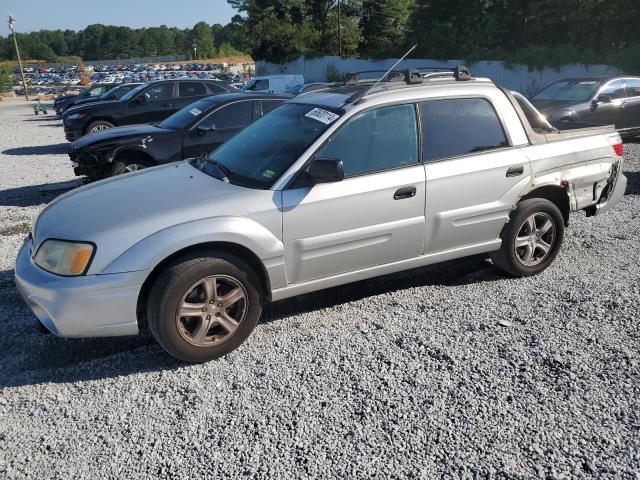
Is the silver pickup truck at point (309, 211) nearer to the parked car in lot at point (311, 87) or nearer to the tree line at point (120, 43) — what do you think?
the parked car in lot at point (311, 87)

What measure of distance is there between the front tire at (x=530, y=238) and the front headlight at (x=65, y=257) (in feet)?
10.8

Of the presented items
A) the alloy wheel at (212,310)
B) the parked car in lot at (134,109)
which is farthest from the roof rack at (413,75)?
the parked car in lot at (134,109)

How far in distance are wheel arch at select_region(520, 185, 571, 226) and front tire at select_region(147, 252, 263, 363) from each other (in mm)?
2582

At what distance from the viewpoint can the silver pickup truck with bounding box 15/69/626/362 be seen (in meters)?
3.46

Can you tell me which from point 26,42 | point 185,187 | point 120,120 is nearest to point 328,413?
point 185,187

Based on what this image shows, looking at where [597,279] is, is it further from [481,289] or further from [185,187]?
[185,187]

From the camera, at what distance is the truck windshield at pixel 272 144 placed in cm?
398

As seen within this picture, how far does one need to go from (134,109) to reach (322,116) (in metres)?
9.43

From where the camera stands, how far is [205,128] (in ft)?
26.2

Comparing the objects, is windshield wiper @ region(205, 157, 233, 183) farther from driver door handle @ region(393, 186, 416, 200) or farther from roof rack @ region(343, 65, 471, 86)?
roof rack @ region(343, 65, 471, 86)

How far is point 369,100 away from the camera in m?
4.20

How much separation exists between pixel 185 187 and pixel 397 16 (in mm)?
50322

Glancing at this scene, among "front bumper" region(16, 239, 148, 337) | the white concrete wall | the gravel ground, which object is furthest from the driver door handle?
the white concrete wall

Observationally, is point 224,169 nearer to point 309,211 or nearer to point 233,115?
point 309,211
